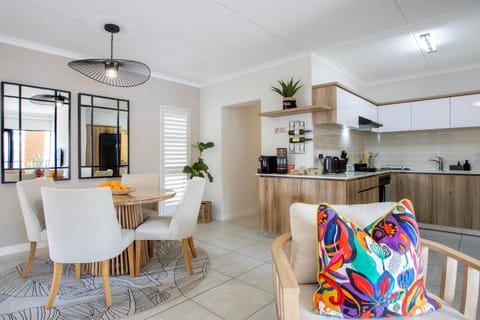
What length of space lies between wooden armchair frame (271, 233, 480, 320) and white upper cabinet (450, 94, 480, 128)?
3.89 metres

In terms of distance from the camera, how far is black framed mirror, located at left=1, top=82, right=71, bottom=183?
3.39 meters

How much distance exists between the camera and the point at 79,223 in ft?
6.81

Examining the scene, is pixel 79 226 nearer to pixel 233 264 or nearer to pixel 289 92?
pixel 233 264

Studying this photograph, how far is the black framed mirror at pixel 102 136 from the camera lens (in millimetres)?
3992

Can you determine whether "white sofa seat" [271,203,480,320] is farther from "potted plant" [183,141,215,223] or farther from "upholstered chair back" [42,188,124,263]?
"potted plant" [183,141,215,223]

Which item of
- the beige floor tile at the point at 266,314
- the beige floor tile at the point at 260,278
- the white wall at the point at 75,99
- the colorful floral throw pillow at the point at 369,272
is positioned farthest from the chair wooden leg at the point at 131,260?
the colorful floral throw pillow at the point at 369,272

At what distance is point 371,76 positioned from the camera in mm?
5105

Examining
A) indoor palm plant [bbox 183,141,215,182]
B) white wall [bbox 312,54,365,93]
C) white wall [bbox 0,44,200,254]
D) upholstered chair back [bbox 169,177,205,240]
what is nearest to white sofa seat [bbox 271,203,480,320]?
upholstered chair back [bbox 169,177,205,240]

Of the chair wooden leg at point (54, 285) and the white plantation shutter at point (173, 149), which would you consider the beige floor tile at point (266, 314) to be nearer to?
the chair wooden leg at point (54, 285)

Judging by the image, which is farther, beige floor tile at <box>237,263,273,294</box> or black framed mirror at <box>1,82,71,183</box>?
black framed mirror at <box>1,82,71,183</box>

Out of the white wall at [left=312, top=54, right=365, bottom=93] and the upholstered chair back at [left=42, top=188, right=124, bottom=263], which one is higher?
the white wall at [left=312, top=54, right=365, bottom=93]

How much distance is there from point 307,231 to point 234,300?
122cm

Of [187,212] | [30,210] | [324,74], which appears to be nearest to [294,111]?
[324,74]

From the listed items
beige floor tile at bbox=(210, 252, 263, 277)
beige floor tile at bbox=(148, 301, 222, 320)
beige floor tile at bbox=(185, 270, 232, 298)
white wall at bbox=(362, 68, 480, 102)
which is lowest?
beige floor tile at bbox=(148, 301, 222, 320)
